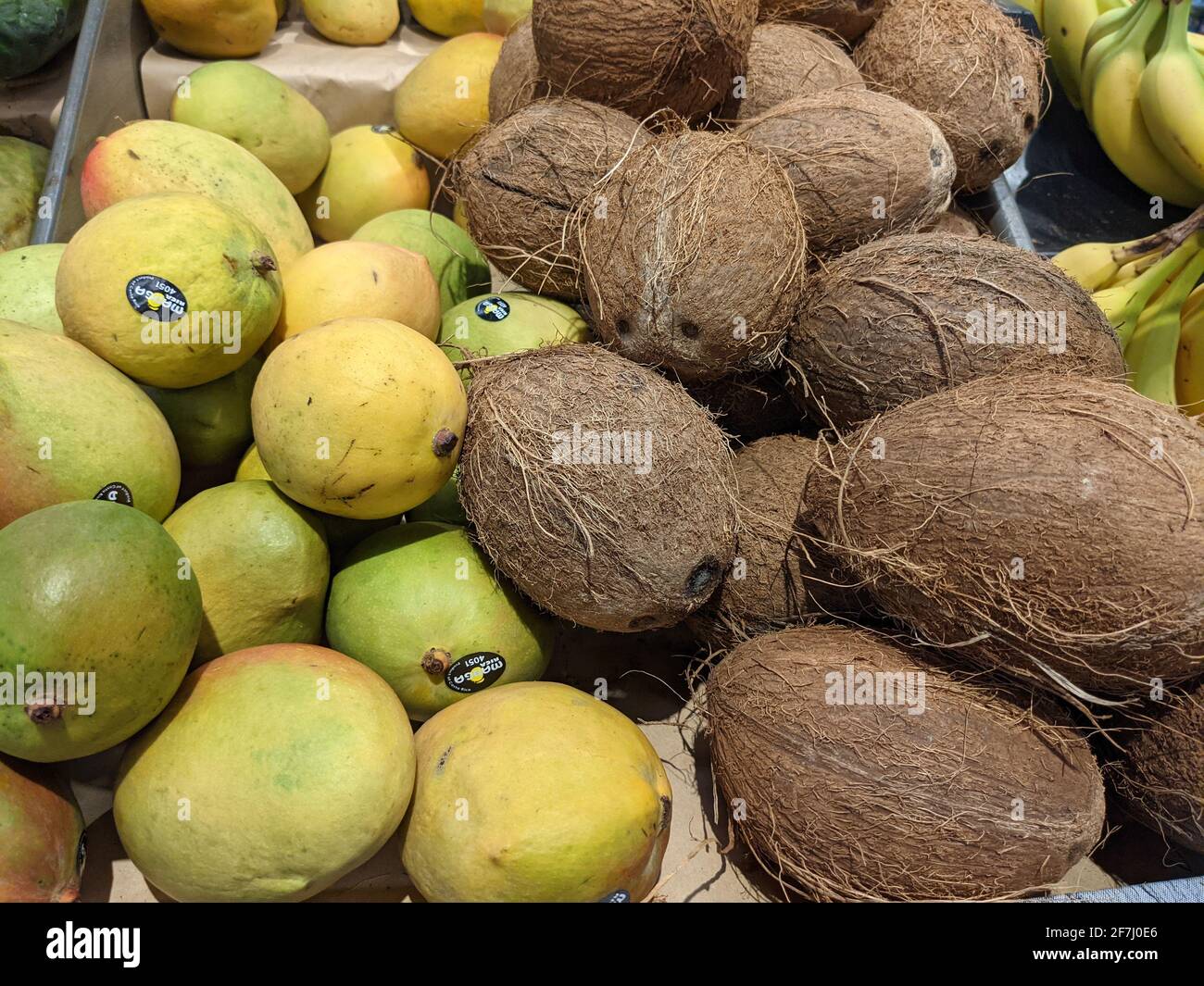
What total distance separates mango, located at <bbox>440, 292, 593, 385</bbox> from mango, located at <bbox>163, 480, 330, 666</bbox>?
0.51 meters

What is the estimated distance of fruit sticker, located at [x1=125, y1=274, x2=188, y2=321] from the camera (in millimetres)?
1453

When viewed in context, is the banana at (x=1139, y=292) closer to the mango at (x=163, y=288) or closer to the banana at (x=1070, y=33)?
the banana at (x=1070, y=33)

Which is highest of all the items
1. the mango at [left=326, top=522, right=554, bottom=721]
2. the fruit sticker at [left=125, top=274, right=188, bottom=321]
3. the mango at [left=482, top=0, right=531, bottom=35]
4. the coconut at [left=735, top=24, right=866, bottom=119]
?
the coconut at [left=735, top=24, right=866, bottom=119]

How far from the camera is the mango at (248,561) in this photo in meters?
1.48

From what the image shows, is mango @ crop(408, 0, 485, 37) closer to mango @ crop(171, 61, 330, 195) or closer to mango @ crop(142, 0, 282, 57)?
mango @ crop(142, 0, 282, 57)

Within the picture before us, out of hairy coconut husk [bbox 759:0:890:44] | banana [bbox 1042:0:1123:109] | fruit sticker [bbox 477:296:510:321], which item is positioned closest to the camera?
fruit sticker [bbox 477:296:510:321]

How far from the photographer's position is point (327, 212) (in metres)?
2.53

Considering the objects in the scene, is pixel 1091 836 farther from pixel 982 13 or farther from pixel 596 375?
pixel 982 13

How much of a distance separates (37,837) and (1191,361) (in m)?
2.75

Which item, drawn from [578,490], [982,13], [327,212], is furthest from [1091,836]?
[327,212]

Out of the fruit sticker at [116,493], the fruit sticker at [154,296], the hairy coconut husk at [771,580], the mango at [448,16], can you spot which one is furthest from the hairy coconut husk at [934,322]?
the mango at [448,16]

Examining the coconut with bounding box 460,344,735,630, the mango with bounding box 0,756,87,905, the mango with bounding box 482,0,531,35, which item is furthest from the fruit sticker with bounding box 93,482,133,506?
the mango with bounding box 482,0,531,35

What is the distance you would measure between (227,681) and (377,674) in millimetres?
258

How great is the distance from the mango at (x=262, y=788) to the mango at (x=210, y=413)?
57 centimetres
